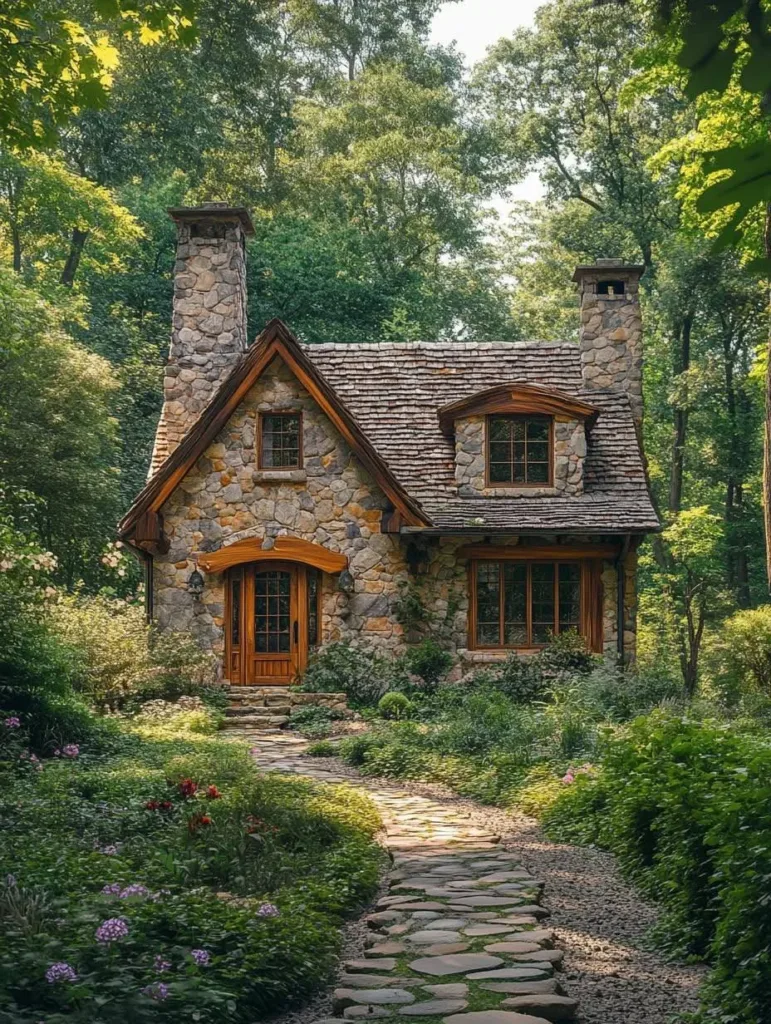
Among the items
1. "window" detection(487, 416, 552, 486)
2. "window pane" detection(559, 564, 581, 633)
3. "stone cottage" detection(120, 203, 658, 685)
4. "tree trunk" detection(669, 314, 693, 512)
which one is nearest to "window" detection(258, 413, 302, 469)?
"stone cottage" detection(120, 203, 658, 685)

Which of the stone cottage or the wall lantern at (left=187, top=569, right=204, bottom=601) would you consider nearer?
the stone cottage

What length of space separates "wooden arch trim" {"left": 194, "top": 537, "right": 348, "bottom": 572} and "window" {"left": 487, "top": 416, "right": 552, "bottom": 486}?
2943 millimetres

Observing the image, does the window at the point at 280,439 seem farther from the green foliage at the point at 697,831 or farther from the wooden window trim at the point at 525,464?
the green foliage at the point at 697,831

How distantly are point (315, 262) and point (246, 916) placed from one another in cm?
2814

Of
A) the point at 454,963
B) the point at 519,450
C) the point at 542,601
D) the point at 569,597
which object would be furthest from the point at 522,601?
the point at 454,963

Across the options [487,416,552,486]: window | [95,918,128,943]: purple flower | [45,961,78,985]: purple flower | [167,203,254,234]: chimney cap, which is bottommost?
[45,961,78,985]: purple flower

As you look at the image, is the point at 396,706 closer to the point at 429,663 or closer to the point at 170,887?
the point at 429,663

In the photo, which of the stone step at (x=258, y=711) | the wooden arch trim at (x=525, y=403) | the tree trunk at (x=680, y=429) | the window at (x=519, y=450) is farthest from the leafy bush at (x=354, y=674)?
the tree trunk at (x=680, y=429)

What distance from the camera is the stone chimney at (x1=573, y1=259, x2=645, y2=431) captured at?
20469mm

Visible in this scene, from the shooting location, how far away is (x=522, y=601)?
18750 millimetres

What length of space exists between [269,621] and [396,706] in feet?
11.1

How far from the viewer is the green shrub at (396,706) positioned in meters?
16.0

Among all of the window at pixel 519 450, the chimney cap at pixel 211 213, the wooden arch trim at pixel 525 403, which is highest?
the chimney cap at pixel 211 213

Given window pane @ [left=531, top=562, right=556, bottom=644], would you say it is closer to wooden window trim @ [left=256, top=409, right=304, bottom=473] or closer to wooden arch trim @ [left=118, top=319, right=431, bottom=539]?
wooden arch trim @ [left=118, top=319, right=431, bottom=539]
